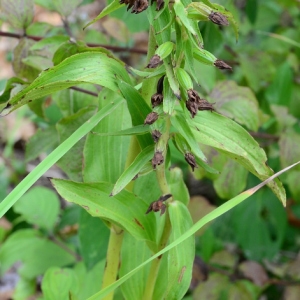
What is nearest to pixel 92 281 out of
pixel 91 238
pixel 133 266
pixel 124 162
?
pixel 91 238

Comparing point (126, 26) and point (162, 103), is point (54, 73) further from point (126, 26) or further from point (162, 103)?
point (126, 26)

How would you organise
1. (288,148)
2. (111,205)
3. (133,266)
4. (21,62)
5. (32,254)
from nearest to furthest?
(111,205)
(133,266)
(21,62)
(288,148)
(32,254)

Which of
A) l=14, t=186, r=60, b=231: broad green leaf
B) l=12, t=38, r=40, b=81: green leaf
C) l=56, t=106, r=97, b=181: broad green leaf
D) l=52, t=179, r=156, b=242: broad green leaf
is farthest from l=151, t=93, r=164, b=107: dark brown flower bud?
l=14, t=186, r=60, b=231: broad green leaf

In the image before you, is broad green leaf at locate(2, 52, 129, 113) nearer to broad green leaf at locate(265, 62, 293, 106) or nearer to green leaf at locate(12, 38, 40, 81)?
green leaf at locate(12, 38, 40, 81)

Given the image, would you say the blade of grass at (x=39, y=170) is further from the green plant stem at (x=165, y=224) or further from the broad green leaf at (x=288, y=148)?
the broad green leaf at (x=288, y=148)

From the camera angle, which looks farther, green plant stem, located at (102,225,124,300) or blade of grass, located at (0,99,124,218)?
green plant stem, located at (102,225,124,300)

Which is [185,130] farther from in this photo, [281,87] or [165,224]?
[281,87]
